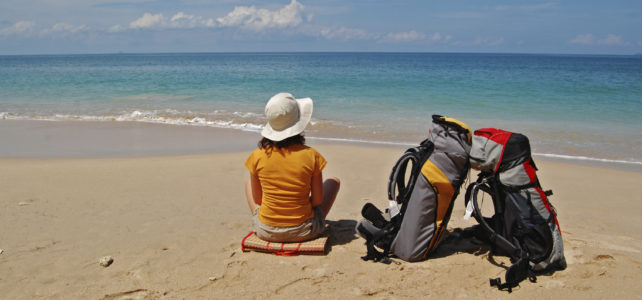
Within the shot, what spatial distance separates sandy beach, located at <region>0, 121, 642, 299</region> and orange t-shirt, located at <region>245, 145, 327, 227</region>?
348 mm

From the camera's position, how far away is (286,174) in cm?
321

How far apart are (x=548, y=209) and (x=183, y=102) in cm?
1579

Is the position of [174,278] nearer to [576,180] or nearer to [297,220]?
[297,220]

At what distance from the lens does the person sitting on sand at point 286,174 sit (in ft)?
10.4

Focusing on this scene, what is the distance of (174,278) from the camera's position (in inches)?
121

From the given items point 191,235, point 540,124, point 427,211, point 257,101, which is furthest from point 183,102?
point 427,211

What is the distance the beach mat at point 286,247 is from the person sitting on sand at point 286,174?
0.05m

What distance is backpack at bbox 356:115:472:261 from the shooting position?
3051 millimetres

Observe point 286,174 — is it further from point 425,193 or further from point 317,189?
point 425,193

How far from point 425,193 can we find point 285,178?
40.8 inches

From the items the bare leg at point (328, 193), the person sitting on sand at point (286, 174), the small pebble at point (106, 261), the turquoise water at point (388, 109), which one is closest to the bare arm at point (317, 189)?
the person sitting on sand at point (286, 174)

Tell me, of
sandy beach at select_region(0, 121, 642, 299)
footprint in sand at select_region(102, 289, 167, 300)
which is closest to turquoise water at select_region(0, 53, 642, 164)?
sandy beach at select_region(0, 121, 642, 299)

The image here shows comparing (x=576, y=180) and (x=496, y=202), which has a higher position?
(x=496, y=202)

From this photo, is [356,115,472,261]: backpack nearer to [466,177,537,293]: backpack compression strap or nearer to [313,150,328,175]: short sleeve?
[466,177,537,293]: backpack compression strap
